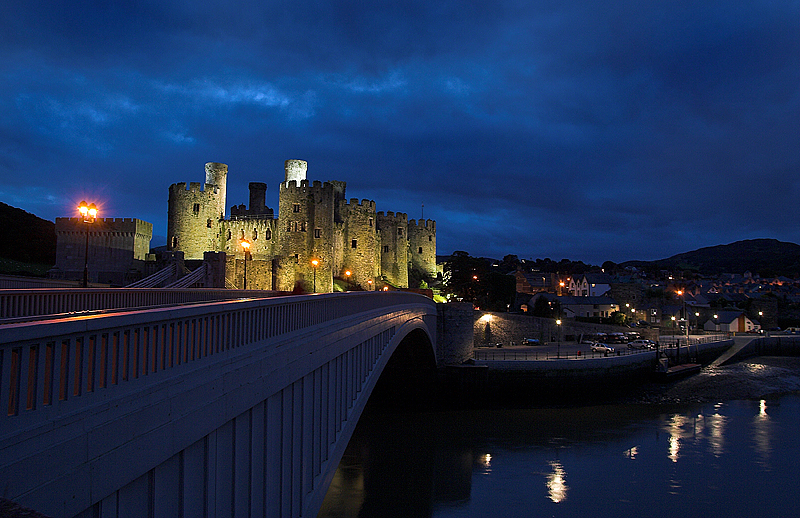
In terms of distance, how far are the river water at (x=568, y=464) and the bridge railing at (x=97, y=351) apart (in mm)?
13702

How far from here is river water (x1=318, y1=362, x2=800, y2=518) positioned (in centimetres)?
1761

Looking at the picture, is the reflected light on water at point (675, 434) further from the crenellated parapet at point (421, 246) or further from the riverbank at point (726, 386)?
the crenellated parapet at point (421, 246)

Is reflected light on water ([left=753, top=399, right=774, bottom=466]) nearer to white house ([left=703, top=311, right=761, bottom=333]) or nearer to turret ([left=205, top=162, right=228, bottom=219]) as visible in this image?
turret ([left=205, top=162, right=228, bottom=219])

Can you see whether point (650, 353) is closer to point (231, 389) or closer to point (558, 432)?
point (558, 432)

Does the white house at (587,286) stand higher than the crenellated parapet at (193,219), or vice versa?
the crenellated parapet at (193,219)

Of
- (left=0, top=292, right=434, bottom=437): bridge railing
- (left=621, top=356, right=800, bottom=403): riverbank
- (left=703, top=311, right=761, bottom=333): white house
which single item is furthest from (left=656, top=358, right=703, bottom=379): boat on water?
(left=0, top=292, right=434, bottom=437): bridge railing

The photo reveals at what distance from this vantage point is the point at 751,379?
41.6 metres

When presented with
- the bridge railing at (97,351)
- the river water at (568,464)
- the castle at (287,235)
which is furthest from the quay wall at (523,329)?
the bridge railing at (97,351)

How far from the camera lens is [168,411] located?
3.81 metres

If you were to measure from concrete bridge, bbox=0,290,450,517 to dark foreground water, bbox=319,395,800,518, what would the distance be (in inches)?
463

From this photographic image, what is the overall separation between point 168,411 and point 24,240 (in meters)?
60.8

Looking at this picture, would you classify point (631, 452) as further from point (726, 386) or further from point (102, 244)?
point (102, 244)

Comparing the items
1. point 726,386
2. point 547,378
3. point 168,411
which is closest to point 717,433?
point 547,378

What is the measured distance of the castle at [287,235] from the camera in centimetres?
4447
